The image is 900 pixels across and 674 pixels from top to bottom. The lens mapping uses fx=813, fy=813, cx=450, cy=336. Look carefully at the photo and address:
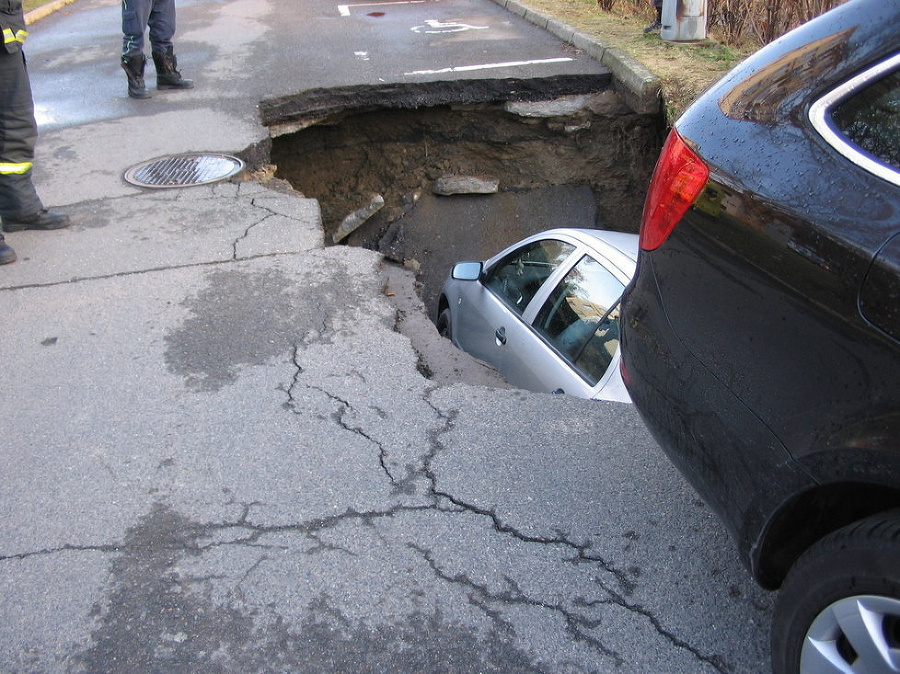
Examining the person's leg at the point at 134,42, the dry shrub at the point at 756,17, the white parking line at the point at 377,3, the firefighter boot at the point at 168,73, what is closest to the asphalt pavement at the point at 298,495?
the person's leg at the point at 134,42

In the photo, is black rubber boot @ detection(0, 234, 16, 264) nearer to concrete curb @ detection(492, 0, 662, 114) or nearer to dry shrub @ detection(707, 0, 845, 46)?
concrete curb @ detection(492, 0, 662, 114)

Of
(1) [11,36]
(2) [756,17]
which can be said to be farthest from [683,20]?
(1) [11,36]

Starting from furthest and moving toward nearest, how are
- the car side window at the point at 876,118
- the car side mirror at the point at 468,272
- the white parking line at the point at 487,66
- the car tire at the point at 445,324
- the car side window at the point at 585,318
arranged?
the white parking line at the point at 487,66, the car tire at the point at 445,324, the car side mirror at the point at 468,272, the car side window at the point at 585,318, the car side window at the point at 876,118

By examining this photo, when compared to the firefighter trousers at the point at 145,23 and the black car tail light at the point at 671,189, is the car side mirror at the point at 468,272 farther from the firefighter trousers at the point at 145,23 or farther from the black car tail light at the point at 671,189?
the firefighter trousers at the point at 145,23

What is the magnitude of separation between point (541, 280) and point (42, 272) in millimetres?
3270

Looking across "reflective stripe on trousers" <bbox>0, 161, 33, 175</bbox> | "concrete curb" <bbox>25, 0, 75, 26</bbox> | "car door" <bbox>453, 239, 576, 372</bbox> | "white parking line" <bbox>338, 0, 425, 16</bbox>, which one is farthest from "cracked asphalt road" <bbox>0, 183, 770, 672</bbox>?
"concrete curb" <bbox>25, 0, 75, 26</bbox>

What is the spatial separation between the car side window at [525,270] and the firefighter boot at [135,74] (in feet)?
17.2

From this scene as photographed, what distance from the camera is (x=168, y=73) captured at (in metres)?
9.17

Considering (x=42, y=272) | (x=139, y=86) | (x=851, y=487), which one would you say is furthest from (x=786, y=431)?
(x=139, y=86)

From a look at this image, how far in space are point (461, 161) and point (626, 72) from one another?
2265 millimetres

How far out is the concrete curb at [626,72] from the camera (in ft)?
26.2

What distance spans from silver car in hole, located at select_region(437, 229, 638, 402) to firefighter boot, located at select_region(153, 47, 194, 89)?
496 centimetres

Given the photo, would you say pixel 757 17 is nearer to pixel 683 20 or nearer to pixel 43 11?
pixel 683 20

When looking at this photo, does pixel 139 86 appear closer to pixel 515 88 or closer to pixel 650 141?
pixel 515 88
